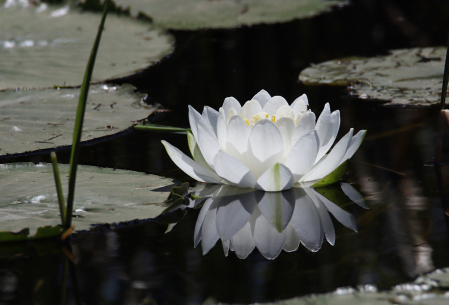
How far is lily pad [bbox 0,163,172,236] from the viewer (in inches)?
40.3

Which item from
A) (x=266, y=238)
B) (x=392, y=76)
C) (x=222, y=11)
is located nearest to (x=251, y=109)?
(x=266, y=238)

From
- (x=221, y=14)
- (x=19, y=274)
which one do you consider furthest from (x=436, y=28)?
(x=19, y=274)

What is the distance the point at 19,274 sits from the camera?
0.90 meters

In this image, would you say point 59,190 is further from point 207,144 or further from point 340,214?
point 340,214

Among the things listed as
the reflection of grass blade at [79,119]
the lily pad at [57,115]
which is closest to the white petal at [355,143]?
the reflection of grass blade at [79,119]

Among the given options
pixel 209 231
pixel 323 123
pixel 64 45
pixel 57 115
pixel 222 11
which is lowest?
pixel 209 231

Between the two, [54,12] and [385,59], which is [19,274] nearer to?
[385,59]

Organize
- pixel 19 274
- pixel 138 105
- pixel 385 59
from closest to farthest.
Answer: pixel 19 274
pixel 138 105
pixel 385 59

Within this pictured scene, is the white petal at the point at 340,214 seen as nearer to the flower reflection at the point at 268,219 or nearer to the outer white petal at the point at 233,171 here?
the flower reflection at the point at 268,219

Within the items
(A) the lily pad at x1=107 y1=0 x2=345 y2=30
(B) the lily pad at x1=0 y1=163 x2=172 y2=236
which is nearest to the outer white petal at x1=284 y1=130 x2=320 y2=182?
(B) the lily pad at x1=0 y1=163 x2=172 y2=236

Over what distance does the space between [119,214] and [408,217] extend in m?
0.65

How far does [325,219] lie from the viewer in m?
1.07

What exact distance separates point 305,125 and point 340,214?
0.78 ft

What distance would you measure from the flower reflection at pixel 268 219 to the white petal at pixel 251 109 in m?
Answer: 0.20
